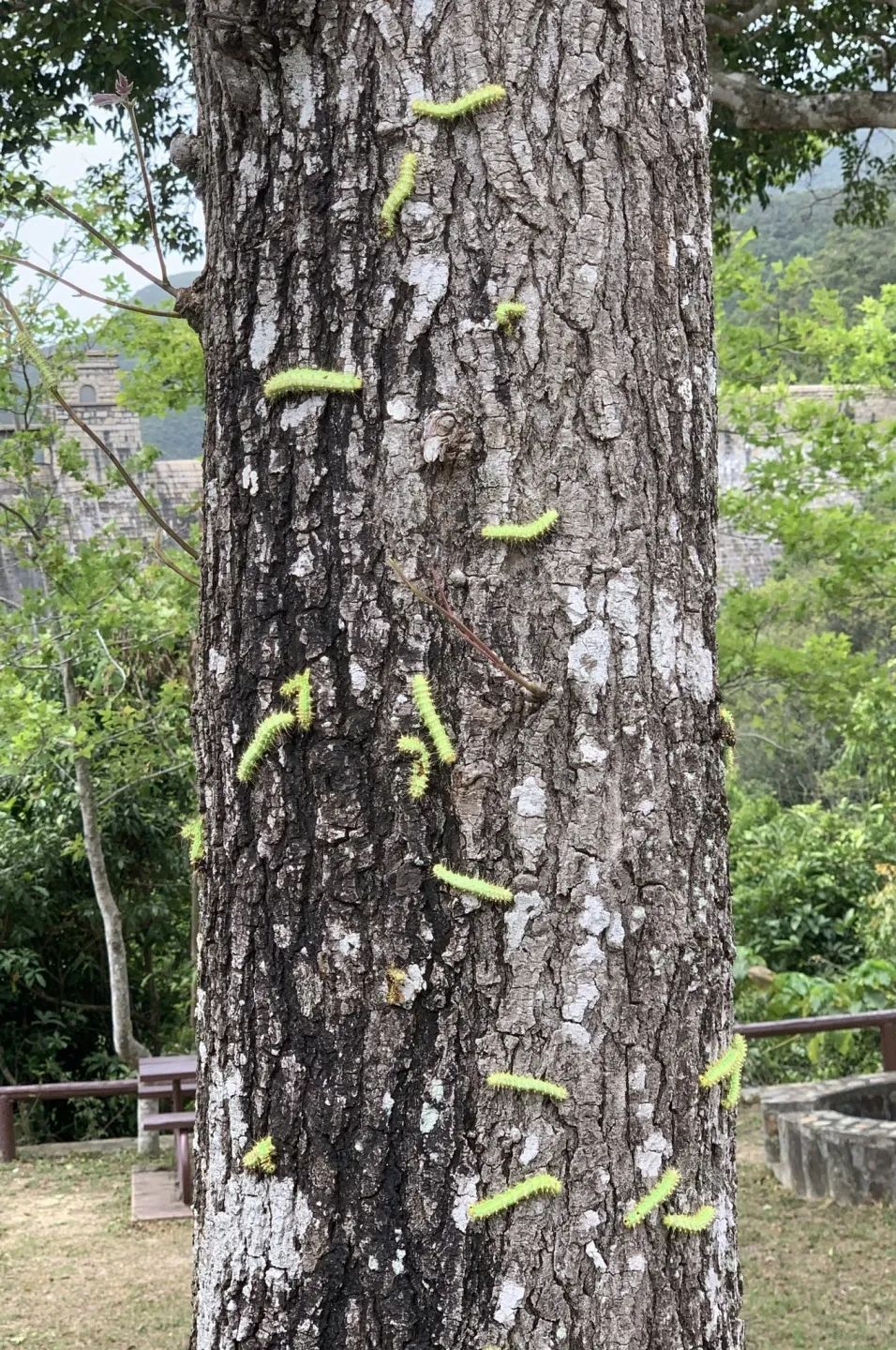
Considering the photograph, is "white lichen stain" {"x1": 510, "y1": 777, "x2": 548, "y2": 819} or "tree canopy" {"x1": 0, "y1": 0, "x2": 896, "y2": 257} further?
"tree canopy" {"x1": 0, "y1": 0, "x2": 896, "y2": 257}

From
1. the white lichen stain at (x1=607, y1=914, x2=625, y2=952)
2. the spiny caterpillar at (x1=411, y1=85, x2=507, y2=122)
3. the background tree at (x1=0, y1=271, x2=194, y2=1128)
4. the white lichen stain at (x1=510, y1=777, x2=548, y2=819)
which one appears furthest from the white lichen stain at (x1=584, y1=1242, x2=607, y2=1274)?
the background tree at (x1=0, y1=271, x2=194, y2=1128)

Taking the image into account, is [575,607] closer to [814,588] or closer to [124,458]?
[814,588]

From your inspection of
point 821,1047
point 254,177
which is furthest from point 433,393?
point 821,1047

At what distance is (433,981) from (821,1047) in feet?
24.7

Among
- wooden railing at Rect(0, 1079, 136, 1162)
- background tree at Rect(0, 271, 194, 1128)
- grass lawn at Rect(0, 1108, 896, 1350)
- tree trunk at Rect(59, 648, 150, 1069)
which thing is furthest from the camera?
tree trunk at Rect(59, 648, 150, 1069)

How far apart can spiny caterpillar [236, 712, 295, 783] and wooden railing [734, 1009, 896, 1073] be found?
520cm

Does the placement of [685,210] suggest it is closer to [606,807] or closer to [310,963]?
[606,807]

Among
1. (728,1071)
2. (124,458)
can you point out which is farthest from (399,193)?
(124,458)

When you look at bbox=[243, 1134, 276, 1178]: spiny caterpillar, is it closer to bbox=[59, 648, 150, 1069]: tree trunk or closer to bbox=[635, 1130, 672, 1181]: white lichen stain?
bbox=[635, 1130, 672, 1181]: white lichen stain

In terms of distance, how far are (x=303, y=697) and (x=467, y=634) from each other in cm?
20

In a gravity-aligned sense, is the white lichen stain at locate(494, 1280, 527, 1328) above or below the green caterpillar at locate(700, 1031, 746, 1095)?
below

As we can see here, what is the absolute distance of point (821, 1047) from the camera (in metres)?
8.09

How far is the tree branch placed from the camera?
17.6 ft

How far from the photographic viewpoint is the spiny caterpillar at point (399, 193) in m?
1.29
